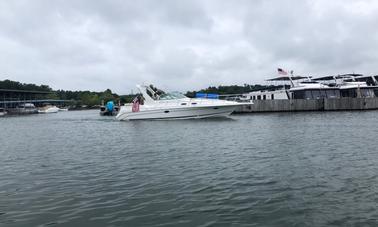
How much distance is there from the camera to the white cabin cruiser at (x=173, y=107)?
1634 inches

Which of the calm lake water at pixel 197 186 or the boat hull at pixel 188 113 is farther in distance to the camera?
the boat hull at pixel 188 113

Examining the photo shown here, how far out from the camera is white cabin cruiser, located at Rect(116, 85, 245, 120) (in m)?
41.5

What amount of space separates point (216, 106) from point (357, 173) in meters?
29.8

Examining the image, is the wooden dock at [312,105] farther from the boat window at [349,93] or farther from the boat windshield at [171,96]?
the boat windshield at [171,96]

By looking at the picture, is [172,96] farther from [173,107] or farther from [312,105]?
[312,105]

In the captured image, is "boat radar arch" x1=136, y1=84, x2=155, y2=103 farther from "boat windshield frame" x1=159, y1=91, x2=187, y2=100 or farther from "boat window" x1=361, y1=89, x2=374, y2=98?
"boat window" x1=361, y1=89, x2=374, y2=98

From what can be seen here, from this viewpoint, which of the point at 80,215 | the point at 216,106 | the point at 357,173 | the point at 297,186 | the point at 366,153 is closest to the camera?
the point at 80,215

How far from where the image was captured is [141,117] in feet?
Result: 146

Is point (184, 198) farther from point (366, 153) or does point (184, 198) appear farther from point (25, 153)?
point (25, 153)

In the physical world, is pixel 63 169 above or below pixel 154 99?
below

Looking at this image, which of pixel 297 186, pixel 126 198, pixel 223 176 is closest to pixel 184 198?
pixel 126 198

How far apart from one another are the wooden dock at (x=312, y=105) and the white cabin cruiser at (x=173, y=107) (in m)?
15.2

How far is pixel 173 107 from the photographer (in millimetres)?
42125

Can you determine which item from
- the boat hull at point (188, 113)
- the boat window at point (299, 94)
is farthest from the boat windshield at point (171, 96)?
the boat window at point (299, 94)
